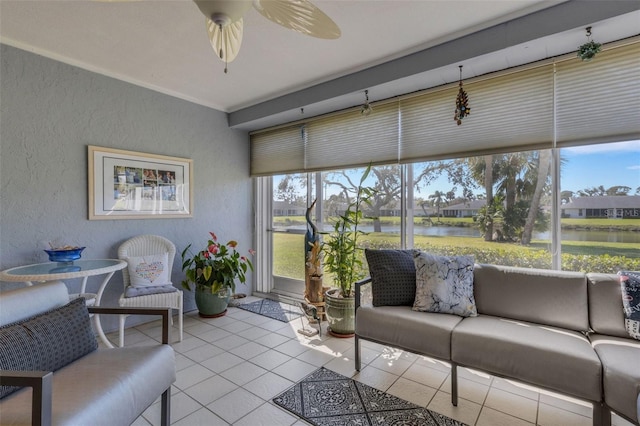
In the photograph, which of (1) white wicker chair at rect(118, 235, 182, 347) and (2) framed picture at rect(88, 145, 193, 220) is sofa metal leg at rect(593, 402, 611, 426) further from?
(2) framed picture at rect(88, 145, 193, 220)

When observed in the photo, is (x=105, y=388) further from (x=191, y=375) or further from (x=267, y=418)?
(x=191, y=375)

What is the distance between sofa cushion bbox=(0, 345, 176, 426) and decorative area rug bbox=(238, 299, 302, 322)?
1.95 meters

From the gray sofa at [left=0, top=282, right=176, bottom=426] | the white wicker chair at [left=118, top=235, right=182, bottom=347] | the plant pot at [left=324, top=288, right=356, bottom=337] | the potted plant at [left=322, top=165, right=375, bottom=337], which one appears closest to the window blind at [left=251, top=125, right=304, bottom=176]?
the potted plant at [left=322, top=165, right=375, bottom=337]

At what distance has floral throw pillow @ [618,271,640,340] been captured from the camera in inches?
70.6

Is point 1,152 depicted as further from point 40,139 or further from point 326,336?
point 326,336

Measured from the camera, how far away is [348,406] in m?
1.95

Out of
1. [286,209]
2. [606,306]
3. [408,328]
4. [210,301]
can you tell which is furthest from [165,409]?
[286,209]

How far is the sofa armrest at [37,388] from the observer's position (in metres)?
1.04

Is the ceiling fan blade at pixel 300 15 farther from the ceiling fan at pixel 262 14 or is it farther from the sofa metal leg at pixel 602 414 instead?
the sofa metal leg at pixel 602 414

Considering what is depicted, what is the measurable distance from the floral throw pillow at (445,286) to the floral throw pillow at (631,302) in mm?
815

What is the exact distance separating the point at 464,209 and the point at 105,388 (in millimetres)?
2886

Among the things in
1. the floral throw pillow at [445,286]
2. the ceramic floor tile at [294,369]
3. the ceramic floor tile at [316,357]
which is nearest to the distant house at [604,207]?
the floral throw pillow at [445,286]

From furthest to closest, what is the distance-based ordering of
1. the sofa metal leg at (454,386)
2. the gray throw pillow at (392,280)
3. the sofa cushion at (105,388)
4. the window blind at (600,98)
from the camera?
1. the gray throw pillow at (392,280)
2. the window blind at (600,98)
3. the sofa metal leg at (454,386)
4. the sofa cushion at (105,388)

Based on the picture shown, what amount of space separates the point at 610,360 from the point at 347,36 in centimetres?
257
